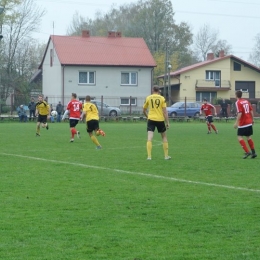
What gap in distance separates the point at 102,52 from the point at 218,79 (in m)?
15.2

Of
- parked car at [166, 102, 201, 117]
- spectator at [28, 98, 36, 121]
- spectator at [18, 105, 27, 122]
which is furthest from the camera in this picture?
parked car at [166, 102, 201, 117]

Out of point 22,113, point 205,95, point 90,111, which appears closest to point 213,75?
point 205,95

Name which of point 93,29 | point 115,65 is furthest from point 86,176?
point 93,29

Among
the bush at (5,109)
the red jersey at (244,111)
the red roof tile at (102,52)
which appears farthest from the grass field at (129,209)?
the red roof tile at (102,52)

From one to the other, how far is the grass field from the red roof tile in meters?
50.9

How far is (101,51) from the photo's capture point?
68938 millimetres

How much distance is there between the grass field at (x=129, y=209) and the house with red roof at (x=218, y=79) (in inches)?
2335

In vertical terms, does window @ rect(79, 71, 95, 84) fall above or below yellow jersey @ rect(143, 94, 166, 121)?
above

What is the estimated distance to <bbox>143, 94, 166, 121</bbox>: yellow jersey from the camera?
16359 millimetres

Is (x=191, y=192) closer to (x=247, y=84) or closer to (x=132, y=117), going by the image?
(x=132, y=117)

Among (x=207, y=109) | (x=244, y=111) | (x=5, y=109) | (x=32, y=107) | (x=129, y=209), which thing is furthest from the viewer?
(x=5, y=109)

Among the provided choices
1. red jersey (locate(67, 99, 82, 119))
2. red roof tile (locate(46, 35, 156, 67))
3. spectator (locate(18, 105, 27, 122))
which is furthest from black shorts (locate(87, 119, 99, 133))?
red roof tile (locate(46, 35, 156, 67))

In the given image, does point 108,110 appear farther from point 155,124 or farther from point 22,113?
point 155,124

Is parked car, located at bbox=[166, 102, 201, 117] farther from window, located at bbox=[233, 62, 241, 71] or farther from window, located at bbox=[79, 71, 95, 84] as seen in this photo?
window, located at bbox=[233, 62, 241, 71]
